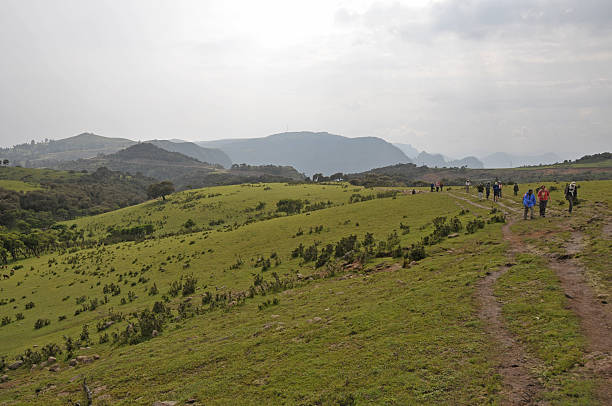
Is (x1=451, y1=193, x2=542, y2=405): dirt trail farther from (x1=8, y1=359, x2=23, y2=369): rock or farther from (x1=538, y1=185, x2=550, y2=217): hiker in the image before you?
(x1=8, y1=359, x2=23, y2=369): rock

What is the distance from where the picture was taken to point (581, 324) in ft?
26.9

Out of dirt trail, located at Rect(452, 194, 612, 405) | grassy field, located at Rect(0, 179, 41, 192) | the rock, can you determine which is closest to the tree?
grassy field, located at Rect(0, 179, 41, 192)

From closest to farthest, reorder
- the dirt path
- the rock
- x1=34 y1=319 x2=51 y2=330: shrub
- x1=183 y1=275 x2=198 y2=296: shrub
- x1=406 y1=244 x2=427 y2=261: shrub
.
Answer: the dirt path < the rock < x1=406 y1=244 x2=427 y2=261: shrub < x1=34 y1=319 x2=51 y2=330: shrub < x1=183 y1=275 x2=198 y2=296: shrub

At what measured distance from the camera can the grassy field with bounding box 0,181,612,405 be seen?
750cm

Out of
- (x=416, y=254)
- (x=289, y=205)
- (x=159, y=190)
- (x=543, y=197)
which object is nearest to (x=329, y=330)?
(x=416, y=254)

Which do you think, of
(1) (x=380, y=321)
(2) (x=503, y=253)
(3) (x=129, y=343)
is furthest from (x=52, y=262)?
(2) (x=503, y=253)

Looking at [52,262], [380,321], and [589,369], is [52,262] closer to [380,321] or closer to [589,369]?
[380,321]

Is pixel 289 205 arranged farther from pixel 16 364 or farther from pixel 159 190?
pixel 159 190

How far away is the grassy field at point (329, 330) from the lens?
24.6 ft

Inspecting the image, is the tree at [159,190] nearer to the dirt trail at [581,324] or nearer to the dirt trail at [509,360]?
the dirt trail at [581,324]

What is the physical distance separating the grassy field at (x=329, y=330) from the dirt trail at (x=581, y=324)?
23cm

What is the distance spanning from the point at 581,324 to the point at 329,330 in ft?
22.0

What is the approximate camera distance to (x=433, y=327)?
9547mm

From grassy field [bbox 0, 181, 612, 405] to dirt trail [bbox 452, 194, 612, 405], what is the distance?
0.23 meters
